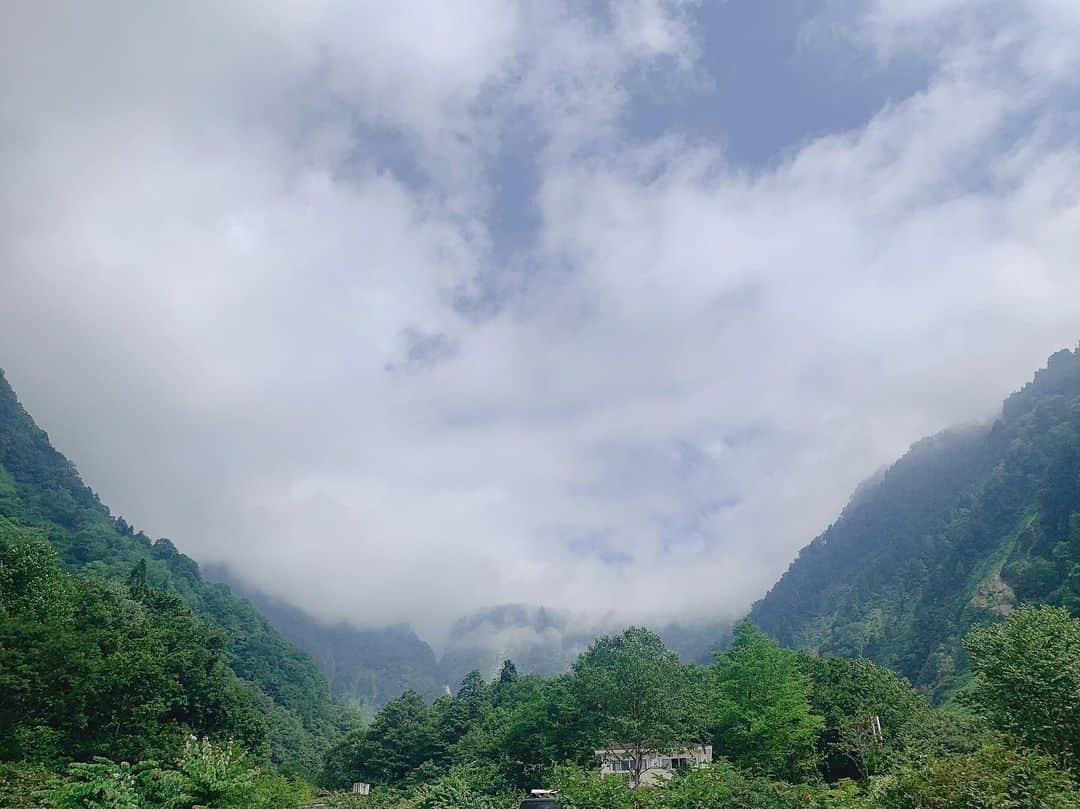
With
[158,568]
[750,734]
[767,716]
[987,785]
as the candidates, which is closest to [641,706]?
[750,734]

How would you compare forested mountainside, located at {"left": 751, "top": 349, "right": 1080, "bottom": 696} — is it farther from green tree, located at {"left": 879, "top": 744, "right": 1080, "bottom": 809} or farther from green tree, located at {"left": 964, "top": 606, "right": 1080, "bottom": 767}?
green tree, located at {"left": 879, "top": 744, "right": 1080, "bottom": 809}

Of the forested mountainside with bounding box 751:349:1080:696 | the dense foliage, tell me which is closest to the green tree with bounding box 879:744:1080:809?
the dense foliage

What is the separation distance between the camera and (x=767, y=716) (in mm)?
45156

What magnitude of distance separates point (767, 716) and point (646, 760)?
33.3 feet

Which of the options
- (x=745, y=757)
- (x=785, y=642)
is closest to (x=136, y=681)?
(x=745, y=757)

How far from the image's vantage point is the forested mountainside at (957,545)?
89.4 metres

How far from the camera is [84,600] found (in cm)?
4472

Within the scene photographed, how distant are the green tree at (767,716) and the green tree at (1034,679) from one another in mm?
19843

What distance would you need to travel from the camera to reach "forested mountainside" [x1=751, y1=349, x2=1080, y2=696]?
89.4 meters

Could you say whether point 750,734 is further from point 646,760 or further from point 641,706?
point 646,760

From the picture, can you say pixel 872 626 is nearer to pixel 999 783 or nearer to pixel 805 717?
pixel 805 717

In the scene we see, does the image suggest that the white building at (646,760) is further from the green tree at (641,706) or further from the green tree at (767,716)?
the green tree at (767,716)

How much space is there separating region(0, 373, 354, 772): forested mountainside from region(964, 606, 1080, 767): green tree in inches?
3761

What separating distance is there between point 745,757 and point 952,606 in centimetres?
8308
